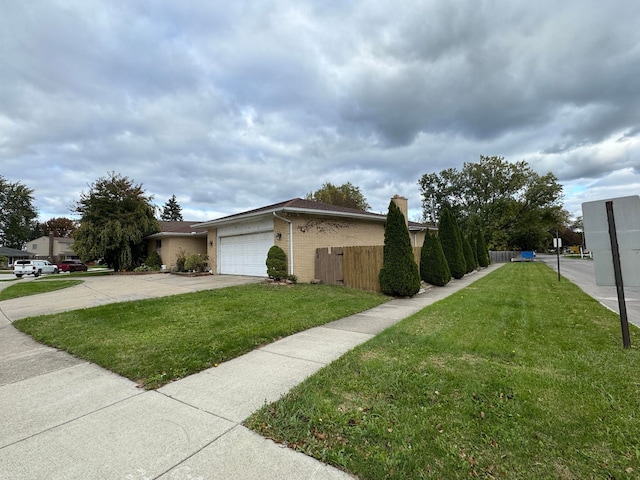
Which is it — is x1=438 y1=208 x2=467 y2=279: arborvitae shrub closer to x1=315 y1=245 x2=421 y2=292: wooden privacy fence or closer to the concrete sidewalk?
x1=315 y1=245 x2=421 y2=292: wooden privacy fence

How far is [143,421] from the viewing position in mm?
2789

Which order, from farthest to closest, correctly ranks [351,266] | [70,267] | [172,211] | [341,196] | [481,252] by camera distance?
1. [172,211]
2. [341,196]
3. [70,267]
4. [481,252]
5. [351,266]

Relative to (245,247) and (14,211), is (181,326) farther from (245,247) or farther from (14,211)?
(14,211)

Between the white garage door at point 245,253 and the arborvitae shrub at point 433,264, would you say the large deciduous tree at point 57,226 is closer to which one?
the white garage door at point 245,253

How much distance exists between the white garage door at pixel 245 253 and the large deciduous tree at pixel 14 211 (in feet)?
197

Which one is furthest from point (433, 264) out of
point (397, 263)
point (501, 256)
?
point (501, 256)

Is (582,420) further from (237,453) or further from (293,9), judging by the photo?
(293,9)

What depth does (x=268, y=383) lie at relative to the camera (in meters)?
3.58

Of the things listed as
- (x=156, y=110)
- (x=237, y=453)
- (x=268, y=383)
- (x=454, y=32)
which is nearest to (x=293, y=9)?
(x=454, y=32)

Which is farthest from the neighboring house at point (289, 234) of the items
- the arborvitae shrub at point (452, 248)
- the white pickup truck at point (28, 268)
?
the white pickup truck at point (28, 268)

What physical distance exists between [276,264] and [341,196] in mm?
34273

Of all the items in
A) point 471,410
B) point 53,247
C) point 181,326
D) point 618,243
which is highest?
point 53,247

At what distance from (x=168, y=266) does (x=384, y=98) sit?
16353 millimetres

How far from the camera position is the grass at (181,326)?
4.29 m
